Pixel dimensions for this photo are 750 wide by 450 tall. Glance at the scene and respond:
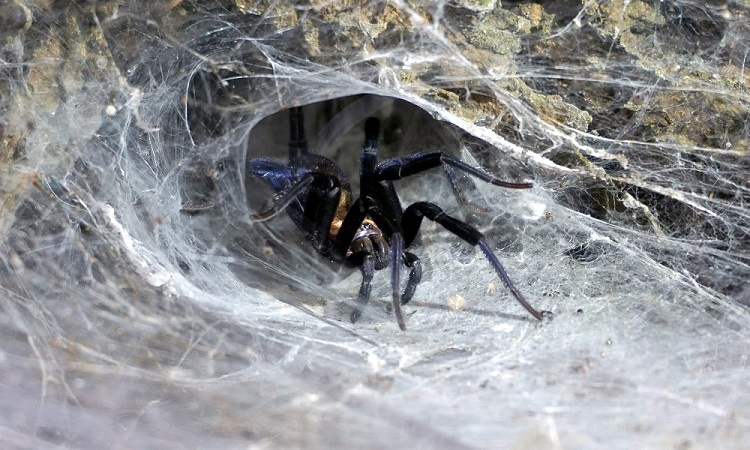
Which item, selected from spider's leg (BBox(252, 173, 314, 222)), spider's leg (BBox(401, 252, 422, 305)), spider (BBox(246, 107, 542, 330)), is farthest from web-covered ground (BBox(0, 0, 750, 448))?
spider's leg (BBox(252, 173, 314, 222))

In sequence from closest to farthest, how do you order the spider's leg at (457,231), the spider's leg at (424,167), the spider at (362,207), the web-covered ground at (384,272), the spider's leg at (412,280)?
the web-covered ground at (384,272)
the spider's leg at (457,231)
the spider's leg at (424,167)
the spider at (362,207)
the spider's leg at (412,280)

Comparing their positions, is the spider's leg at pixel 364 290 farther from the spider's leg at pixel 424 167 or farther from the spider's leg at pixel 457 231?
the spider's leg at pixel 424 167

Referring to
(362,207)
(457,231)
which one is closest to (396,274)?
(457,231)

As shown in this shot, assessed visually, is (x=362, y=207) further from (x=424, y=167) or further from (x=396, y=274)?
(x=396, y=274)

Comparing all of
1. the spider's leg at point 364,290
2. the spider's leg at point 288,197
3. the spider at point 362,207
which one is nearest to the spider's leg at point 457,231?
the spider at point 362,207

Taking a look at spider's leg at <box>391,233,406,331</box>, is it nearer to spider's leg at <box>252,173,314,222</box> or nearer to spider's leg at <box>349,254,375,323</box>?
spider's leg at <box>349,254,375,323</box>

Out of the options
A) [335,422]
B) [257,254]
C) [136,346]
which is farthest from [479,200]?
[136,346]
